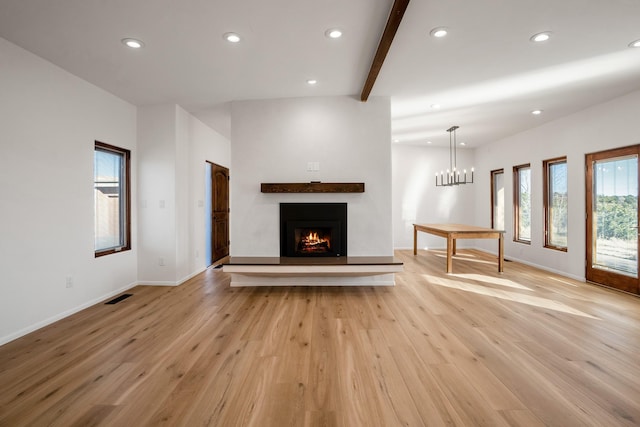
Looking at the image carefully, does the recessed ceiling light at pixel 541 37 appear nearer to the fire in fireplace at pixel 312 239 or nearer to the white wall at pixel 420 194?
the fire in fireplace at pixel 312 239

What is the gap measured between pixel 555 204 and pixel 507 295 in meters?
2.54

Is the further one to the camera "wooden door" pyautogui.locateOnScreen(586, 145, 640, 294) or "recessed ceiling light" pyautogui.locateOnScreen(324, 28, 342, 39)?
"wooden door" pyautogui.locateOnScreen(586, 145, 640, 294)

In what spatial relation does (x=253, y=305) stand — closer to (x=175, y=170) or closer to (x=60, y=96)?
(x=175, y=170)

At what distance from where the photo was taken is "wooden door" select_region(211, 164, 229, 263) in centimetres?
569

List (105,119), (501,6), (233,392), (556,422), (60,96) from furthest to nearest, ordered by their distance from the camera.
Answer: (105,119) < (60,96) < (501,6) < (233,392) < (556,422)

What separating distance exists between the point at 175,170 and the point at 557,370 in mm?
4635

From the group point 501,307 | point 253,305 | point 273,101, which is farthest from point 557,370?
point 273,101

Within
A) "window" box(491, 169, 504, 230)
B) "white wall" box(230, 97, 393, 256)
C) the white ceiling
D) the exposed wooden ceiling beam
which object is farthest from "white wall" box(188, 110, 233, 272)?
"window" box(491, 169, 504, 230)

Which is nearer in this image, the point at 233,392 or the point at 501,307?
the point at 233,392

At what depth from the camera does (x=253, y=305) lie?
340 centimetres

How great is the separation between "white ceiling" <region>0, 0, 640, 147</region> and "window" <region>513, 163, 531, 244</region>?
1.83 m

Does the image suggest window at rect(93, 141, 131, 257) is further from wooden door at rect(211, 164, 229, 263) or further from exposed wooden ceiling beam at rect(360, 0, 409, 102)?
exposed wooden ceiling beam at rect(360, 0, 409, 102)

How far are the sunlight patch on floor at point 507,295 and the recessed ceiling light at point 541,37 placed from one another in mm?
2701

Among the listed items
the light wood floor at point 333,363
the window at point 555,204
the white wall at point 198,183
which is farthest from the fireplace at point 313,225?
the window at point 555,204
